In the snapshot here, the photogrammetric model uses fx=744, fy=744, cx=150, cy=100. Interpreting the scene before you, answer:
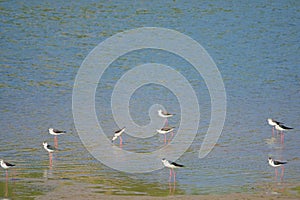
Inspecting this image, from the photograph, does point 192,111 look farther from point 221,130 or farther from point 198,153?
point 198,153

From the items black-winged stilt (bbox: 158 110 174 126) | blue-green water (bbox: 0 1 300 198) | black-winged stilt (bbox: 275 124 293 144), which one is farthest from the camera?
black-winged stilt (bbox: 158 110 174 126)

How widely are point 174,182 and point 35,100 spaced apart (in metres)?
6.88

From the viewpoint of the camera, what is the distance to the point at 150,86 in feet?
62.3

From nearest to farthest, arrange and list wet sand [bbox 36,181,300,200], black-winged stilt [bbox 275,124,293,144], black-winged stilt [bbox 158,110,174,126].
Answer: wet sand [bbox 36,181,300,200] < black-winged stilt [bbox 275,124,293,144] < black-winged stilt [bbox 158,110,174,126]

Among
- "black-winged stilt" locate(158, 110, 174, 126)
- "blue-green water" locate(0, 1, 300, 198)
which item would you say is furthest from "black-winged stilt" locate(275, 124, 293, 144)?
"black-winged stilt" locate(158, 110, 174, 126)

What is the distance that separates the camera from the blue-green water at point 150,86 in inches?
464

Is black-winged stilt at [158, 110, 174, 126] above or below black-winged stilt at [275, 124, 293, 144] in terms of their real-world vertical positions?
above

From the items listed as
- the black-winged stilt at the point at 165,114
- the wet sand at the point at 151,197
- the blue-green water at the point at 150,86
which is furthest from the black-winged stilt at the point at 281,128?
the wet sand at the point at 151,197

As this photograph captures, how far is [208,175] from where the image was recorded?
11797 mm

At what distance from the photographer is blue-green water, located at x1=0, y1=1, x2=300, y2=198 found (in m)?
11.8

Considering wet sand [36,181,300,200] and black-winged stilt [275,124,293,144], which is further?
black-winged stilt [275,124,293,144]

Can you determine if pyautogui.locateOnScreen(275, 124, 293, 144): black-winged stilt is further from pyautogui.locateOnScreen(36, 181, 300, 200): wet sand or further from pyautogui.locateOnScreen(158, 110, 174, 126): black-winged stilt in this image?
pyautogui.locateOnScreen(36, 181, 300, 200): wet sand

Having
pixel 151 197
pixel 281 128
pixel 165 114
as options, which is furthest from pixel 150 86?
pixel 151 197

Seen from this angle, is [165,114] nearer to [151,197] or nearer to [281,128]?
[281,128]
